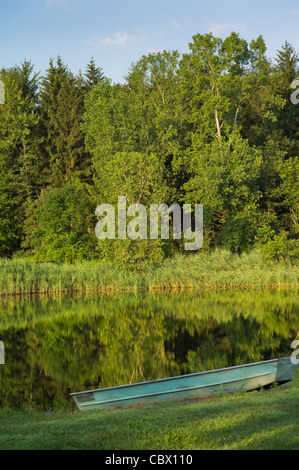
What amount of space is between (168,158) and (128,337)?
23.4 meters

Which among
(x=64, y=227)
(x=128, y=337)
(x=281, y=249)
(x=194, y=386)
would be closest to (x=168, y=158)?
(x=64, y=227)

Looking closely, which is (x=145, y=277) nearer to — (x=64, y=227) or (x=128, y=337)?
(x=64, y=227)

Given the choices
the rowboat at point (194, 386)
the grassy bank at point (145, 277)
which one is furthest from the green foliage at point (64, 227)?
the rowboat at point (194, 386)

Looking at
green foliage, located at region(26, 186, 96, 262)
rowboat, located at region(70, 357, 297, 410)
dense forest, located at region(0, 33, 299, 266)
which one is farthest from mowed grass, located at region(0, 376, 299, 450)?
green foliage, located at region(26, 186, 96, 262)

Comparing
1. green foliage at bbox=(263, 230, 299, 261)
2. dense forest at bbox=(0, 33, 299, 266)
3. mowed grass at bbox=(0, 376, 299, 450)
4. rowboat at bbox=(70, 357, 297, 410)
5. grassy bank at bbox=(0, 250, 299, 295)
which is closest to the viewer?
mowed grass at bbox=(0, 376, 299, 450)

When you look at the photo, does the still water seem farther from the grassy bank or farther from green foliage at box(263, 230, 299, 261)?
green foliage at box(263, 230, 299, 261)

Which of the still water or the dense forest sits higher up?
the dense forest

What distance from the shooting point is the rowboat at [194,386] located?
9086mm

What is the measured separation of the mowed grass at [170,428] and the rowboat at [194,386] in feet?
1.75

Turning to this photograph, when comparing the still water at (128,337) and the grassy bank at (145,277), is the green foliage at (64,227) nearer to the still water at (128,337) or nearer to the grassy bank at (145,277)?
the grassy bank at (145,277)

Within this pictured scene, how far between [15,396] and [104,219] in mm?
23189

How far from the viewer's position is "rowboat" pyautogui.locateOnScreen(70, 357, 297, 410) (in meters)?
9.09

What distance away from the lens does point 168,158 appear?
3944cm

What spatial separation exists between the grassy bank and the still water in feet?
6.01
